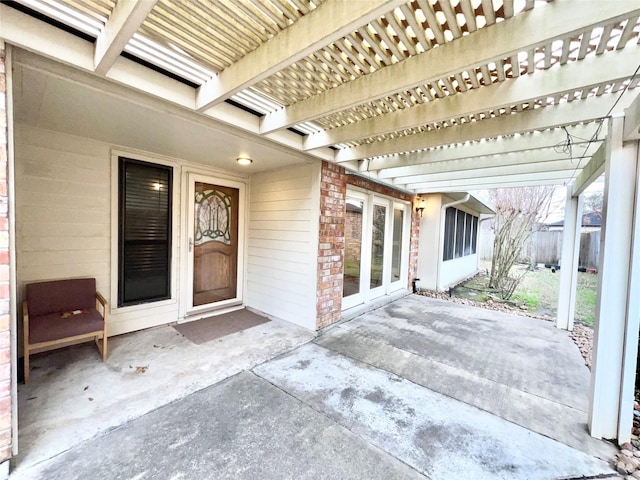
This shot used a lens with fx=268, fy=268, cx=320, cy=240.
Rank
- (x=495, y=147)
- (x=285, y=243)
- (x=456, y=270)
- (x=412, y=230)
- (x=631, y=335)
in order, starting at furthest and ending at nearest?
1. (x=456, y=270)
2. (x=412, y=230)
3. (x=285, y=243)
4. (x=495, y=147)
5. (x=631, y=335)

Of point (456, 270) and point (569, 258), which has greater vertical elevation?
point (569, 258)

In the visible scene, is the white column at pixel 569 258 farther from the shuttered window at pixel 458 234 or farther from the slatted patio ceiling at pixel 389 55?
the shuttered window at pixel 458 234

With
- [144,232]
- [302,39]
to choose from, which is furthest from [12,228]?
[144,232]

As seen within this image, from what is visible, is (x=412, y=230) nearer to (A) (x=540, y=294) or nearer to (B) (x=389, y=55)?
(A) (x=540, y=294)

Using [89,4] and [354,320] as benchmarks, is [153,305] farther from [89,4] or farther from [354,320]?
[89,4]

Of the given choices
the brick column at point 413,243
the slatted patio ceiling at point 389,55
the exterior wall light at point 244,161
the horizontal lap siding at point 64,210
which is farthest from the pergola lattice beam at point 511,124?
the brick column at point 413,243

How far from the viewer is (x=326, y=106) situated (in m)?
2.26

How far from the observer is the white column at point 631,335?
1.95 metres

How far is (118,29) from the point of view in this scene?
141 cm

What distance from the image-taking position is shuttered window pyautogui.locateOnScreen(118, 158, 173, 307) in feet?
11.6

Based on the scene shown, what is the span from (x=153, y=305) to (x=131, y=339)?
53 cm

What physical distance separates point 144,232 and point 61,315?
1.30m

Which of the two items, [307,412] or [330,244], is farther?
[330,244]

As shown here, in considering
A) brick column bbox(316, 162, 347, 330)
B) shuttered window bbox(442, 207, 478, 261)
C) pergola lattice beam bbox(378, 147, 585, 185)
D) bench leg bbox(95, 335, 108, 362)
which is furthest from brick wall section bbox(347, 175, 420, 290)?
bench leg bbox(95, 335, 108, 362)
